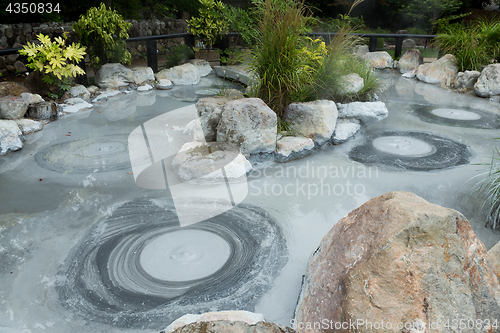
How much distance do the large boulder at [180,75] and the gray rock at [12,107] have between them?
102 inches

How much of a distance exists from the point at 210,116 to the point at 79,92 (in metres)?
2.74

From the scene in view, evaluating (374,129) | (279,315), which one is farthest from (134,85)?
(279,315)

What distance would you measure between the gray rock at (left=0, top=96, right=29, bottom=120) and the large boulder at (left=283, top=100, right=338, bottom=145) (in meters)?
2.99

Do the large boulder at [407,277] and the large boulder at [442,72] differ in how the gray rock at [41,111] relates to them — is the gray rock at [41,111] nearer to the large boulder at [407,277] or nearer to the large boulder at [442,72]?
the large boulder at [407,277]

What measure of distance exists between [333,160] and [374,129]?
3.70ft

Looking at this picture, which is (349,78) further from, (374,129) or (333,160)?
(333,160)

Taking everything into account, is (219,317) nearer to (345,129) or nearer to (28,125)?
(345,129)

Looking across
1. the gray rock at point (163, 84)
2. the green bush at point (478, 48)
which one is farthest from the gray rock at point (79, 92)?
the green bush at point (478, 48)

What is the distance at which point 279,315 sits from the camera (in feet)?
5.74

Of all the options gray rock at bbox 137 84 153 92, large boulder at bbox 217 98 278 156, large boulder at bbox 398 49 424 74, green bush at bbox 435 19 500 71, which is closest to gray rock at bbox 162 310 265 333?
large boulder at bbox 217 98 278 156

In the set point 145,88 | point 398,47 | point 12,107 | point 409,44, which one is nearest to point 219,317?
point 12,107

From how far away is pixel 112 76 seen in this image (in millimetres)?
5883

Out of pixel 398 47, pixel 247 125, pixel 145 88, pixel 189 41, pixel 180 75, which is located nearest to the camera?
pixel 247 125

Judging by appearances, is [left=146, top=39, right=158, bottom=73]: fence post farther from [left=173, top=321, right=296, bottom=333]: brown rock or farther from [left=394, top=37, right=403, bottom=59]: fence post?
[left=173, top=321, right=296, bottom=333]: brown rock
